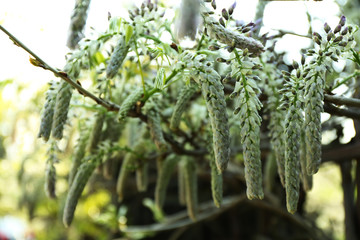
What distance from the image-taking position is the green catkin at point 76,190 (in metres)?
1.03

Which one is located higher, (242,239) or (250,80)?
(250,80)

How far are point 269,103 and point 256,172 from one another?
1.09 ft

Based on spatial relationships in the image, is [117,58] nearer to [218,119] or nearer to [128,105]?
[128,105]

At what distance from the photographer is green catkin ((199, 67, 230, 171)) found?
0.69 meters

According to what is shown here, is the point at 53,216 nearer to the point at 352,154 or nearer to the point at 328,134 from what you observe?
the point at 328,134

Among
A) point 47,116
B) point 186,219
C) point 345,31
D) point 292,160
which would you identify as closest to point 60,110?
point 47,116

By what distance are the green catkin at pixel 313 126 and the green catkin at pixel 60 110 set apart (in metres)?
0.46

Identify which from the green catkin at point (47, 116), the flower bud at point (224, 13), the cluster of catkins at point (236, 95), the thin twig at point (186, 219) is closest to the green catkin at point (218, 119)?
the cluster of catkins at point (236, 95)

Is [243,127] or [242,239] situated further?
[242,239]

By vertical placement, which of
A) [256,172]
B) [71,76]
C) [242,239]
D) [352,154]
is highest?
[71,76]

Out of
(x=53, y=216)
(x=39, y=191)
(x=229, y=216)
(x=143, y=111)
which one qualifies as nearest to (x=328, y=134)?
(x=229, y=216)

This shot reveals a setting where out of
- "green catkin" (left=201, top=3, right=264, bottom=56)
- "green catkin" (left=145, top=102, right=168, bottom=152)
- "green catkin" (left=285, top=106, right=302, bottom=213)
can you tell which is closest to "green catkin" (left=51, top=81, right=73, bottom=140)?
"green catkin" (left=145, top=102, right=168, bottom=152)

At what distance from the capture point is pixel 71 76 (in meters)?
0.87

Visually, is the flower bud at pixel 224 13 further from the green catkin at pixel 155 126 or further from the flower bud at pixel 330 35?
the green catkin at pixel 155 126
